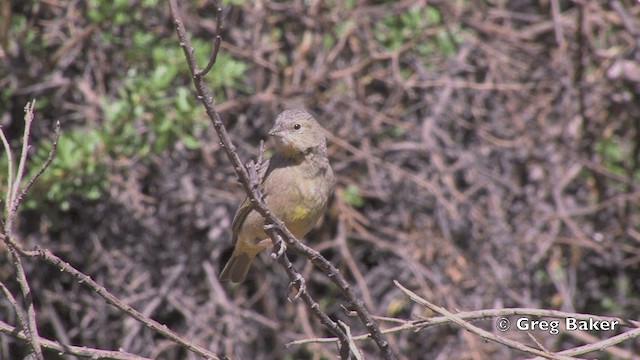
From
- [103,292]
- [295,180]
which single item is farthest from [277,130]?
[103,292]

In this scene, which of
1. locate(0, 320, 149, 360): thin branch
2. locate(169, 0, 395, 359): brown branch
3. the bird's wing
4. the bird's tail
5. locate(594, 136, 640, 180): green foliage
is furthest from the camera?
locate(594, 136, 640, 180): green foliage

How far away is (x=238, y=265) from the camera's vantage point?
188 inches

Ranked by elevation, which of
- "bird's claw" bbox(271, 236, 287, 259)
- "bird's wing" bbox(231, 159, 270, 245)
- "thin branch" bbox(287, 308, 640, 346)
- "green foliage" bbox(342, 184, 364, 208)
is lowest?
"green foliage" bbox(342, 184, 364, 208)

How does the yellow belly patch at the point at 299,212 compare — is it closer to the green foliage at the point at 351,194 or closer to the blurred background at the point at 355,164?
the blurred background at the point at 355,164

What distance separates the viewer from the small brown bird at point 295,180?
4055 mm

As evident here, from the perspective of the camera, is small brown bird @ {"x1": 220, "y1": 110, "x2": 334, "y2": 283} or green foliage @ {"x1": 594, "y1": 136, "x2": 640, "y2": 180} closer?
small brown bird @ {"x1": 220, "y1": 110, "x2": 334, "y2": 283}

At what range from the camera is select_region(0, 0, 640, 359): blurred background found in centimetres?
535

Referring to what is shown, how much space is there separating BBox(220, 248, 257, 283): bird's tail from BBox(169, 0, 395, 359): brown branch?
5.67ft

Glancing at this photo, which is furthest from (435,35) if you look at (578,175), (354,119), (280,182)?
(280,182)

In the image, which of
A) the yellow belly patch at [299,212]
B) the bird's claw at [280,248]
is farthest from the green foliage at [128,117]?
the bird's claw at [280,248]

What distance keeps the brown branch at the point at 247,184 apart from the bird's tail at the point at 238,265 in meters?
1.73

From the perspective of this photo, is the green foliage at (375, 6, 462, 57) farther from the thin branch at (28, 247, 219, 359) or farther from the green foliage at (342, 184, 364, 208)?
the thin branch at (28, 247, 219, 359)

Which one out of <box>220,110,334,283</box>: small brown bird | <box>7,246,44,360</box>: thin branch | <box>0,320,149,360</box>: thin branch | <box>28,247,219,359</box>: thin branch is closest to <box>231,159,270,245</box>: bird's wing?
<box>220,110,334,283</box>: small brown bird

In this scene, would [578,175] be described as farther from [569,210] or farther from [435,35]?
[435,35]
